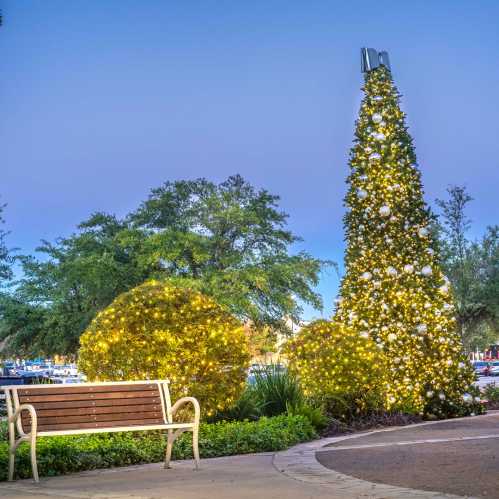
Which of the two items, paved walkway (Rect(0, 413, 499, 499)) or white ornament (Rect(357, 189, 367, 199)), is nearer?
paved walkway (Rect(0, 413, 499, 499))

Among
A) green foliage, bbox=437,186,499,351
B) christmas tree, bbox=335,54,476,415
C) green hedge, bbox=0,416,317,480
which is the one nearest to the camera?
green hedge, bbox=0,416,317,480

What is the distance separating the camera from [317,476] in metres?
7.37

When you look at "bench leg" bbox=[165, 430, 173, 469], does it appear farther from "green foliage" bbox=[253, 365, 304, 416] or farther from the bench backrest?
"green foliage" bbox=[253, 365, 304, 416]

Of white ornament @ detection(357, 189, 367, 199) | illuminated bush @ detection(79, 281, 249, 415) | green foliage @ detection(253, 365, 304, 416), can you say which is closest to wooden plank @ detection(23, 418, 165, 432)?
illuminated bush @ detection(79, 281, 249, 415)

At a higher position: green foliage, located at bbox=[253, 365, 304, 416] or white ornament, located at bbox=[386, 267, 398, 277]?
white ornament, located at bbox=[386, 267, 398, 277]

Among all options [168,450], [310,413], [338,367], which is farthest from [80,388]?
[338,367]

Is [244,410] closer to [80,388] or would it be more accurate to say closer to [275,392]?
[275,392]

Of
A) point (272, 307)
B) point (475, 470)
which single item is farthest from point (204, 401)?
point (272, 307)

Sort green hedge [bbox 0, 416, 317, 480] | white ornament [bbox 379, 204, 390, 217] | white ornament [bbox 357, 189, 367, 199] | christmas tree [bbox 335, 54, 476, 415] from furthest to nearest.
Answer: white ornament [bbox 357, 189, 367, 199] → white ornament [bbox 379, 204, 390, 217] → christmas tree [bbox 335, 54, 476, 415] → green hedge [bbox 0, 416, 317, 480]

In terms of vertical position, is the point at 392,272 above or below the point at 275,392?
above

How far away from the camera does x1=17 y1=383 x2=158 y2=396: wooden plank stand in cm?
805

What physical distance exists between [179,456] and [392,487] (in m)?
3.59

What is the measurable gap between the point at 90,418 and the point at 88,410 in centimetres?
8

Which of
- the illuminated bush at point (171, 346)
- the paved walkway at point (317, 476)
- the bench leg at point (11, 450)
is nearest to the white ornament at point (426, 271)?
the illuminated bush at point (171, 346)
